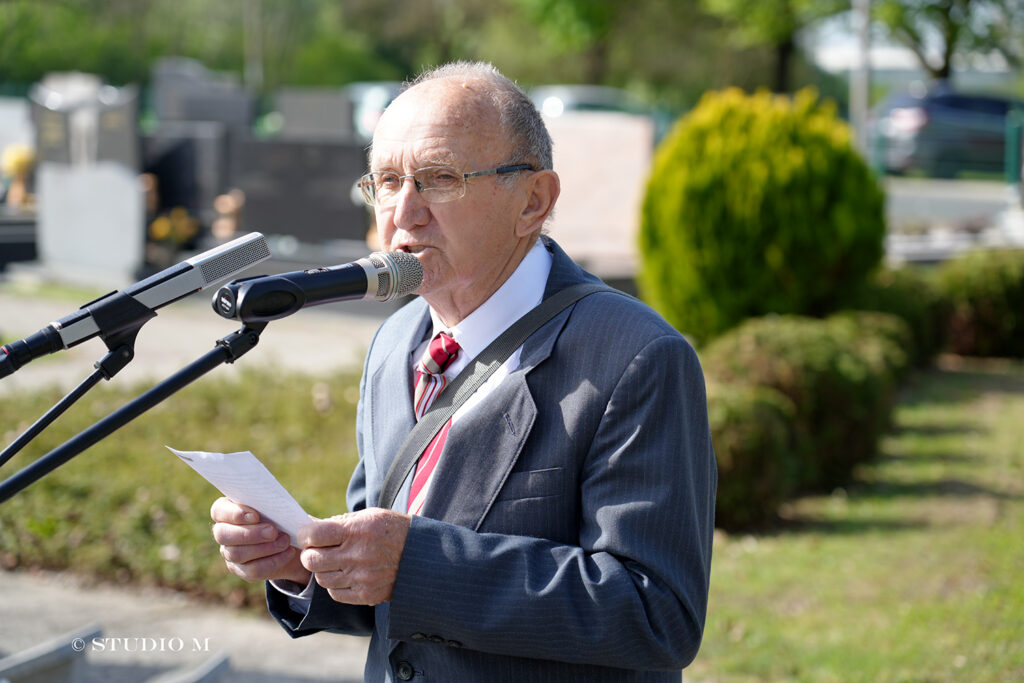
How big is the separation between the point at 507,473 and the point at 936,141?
2300 centimetres

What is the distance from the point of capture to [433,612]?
71.2 inches

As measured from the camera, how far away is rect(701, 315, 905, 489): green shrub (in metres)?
7.06

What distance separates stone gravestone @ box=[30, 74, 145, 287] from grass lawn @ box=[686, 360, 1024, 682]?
32.5 feet

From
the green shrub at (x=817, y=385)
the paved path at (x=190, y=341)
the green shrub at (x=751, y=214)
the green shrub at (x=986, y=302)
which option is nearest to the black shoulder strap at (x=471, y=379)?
the green shrub at (x=817, y=385)

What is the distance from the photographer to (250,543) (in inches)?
76.0

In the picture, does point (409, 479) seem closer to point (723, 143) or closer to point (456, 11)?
point (723, 143)

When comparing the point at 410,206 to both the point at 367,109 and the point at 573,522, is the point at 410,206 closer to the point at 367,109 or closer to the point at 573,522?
the point at 573,522

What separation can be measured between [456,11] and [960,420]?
43587 mm

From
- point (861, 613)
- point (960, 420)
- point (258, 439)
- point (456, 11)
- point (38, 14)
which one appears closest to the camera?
point (861, 613)

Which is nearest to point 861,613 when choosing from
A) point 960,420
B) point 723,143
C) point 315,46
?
point 960,420

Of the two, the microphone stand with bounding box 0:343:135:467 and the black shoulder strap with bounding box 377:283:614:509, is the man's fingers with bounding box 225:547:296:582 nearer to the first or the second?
the black shoulder strap with bounding box 377:283:614:509

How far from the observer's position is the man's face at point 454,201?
1.99 m

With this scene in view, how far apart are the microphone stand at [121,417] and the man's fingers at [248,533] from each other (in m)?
0.42

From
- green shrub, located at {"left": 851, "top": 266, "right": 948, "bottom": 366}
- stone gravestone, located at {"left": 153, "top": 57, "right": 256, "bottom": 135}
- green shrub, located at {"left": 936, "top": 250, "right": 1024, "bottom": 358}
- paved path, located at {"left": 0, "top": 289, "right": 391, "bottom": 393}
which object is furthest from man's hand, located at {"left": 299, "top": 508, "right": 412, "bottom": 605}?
stone gravestone, located at {"left": 153, "top": 57, "right": 256, "bottom": 135}
